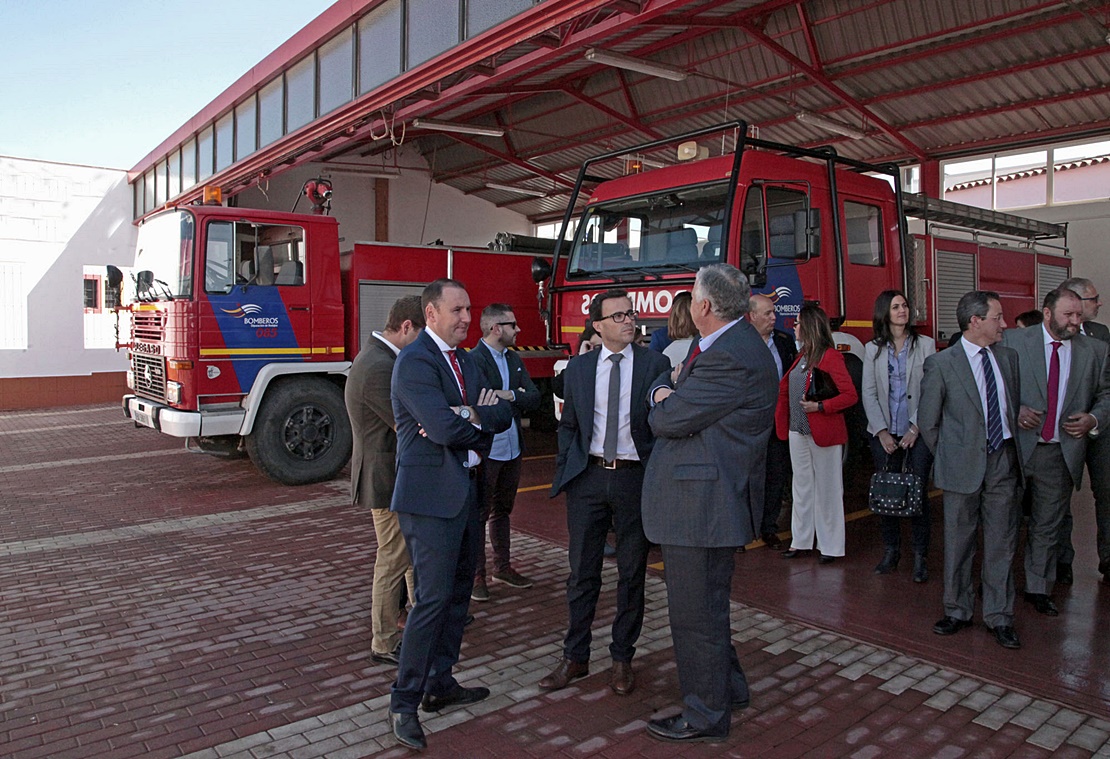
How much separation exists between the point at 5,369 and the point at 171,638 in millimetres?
14928

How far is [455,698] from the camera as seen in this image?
358 centimetres

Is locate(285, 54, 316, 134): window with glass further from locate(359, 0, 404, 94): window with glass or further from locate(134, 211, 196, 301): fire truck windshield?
locate(134, 211, 196, 301): fire truck windshield

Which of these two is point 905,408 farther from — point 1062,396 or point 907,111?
point 907,111

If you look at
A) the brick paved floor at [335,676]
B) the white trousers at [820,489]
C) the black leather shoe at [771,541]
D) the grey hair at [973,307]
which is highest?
the grey hair at [973,307]

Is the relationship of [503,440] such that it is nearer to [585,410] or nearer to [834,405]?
[585,410]

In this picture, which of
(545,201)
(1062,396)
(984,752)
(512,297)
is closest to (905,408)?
(1062,396)

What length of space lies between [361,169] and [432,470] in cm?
1916

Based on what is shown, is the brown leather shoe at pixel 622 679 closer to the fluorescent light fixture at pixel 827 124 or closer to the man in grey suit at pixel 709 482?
the man in grey suit at pixel 709 482

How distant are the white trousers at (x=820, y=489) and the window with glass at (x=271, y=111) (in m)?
11.9

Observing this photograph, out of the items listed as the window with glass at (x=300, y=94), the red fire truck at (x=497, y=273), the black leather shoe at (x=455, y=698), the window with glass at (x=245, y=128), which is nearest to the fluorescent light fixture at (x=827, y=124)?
the red fire truck at (x=497, y=273)

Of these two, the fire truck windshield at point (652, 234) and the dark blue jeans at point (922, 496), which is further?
the fire truck windshield at point (652, 234)

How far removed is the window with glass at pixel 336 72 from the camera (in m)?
12.4

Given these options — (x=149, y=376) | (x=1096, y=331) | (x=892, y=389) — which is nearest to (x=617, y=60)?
(x=149, y=376)

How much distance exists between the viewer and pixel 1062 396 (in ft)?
15.3
